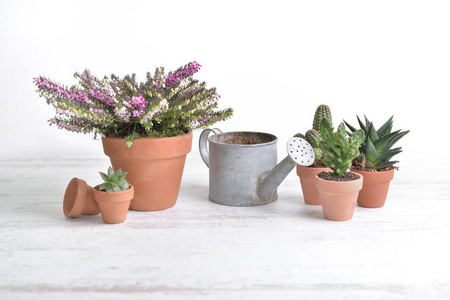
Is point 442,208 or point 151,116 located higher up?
point 151,116

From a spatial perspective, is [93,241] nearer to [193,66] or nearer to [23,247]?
[23,247]

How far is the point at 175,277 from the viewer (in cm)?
187

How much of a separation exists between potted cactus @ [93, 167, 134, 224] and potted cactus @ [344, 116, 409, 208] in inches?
38.9

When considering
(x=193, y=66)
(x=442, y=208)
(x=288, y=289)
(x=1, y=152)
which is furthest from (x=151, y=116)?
(x=1, y=152)

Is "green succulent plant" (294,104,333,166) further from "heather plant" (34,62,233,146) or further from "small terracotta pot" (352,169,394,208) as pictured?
"heather plant" (34,62,233,146)

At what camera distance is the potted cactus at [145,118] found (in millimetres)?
2283

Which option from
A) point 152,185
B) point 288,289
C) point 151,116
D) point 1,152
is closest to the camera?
point 288,289

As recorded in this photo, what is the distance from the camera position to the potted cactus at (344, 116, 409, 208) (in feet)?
8.04

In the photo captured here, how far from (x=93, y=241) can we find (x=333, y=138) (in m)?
1.03

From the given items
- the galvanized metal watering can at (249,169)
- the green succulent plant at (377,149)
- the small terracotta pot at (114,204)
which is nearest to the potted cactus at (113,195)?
the small terracotta pot at (114,204)

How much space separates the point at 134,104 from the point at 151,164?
29 cm

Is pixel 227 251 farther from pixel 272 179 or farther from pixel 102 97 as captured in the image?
pixel 102 97

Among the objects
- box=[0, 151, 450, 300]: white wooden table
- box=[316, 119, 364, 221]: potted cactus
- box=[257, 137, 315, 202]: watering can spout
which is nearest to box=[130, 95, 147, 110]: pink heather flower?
box=[0, 151, 450, 300]: white wooden table

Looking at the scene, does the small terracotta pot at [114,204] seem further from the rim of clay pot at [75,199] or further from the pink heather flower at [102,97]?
the pink heather flower at [102,97]
